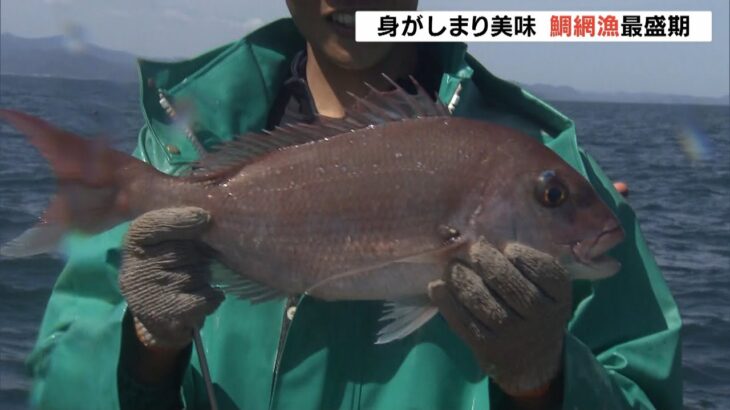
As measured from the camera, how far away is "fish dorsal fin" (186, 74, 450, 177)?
2254 mm

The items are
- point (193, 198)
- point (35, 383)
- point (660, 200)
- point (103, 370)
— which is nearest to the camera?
point (193, 198)

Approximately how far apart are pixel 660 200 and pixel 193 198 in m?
14.7

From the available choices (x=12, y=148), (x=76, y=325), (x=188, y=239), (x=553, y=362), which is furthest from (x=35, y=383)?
(x=12, y=148)

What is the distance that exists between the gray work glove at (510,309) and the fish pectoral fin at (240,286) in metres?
0.37

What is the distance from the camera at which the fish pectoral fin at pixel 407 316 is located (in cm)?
215

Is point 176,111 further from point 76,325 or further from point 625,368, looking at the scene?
point 625,368

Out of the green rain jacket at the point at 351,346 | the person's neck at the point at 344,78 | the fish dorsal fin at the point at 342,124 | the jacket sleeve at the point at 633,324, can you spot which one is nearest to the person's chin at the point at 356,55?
the person's neck at the point at 344,78

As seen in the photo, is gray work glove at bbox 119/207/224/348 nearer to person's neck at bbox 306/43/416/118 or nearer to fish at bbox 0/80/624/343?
fish at bbox 0/80/624/343

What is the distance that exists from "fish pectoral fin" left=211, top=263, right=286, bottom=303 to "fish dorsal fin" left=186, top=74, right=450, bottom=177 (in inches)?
9.1

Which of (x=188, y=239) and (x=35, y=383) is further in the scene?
(x=35, y=383)

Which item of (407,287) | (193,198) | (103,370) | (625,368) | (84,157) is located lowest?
(625,368)

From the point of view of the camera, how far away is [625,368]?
2.48 metres

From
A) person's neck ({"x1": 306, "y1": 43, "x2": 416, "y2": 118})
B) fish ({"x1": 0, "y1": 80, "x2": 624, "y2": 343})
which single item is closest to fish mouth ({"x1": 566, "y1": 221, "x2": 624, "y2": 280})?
fish ({"x1": 0, "y1": 80, "x2": 624, "y2": 343})

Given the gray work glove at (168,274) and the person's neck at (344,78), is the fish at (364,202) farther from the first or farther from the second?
the person's neck at (344,78)
